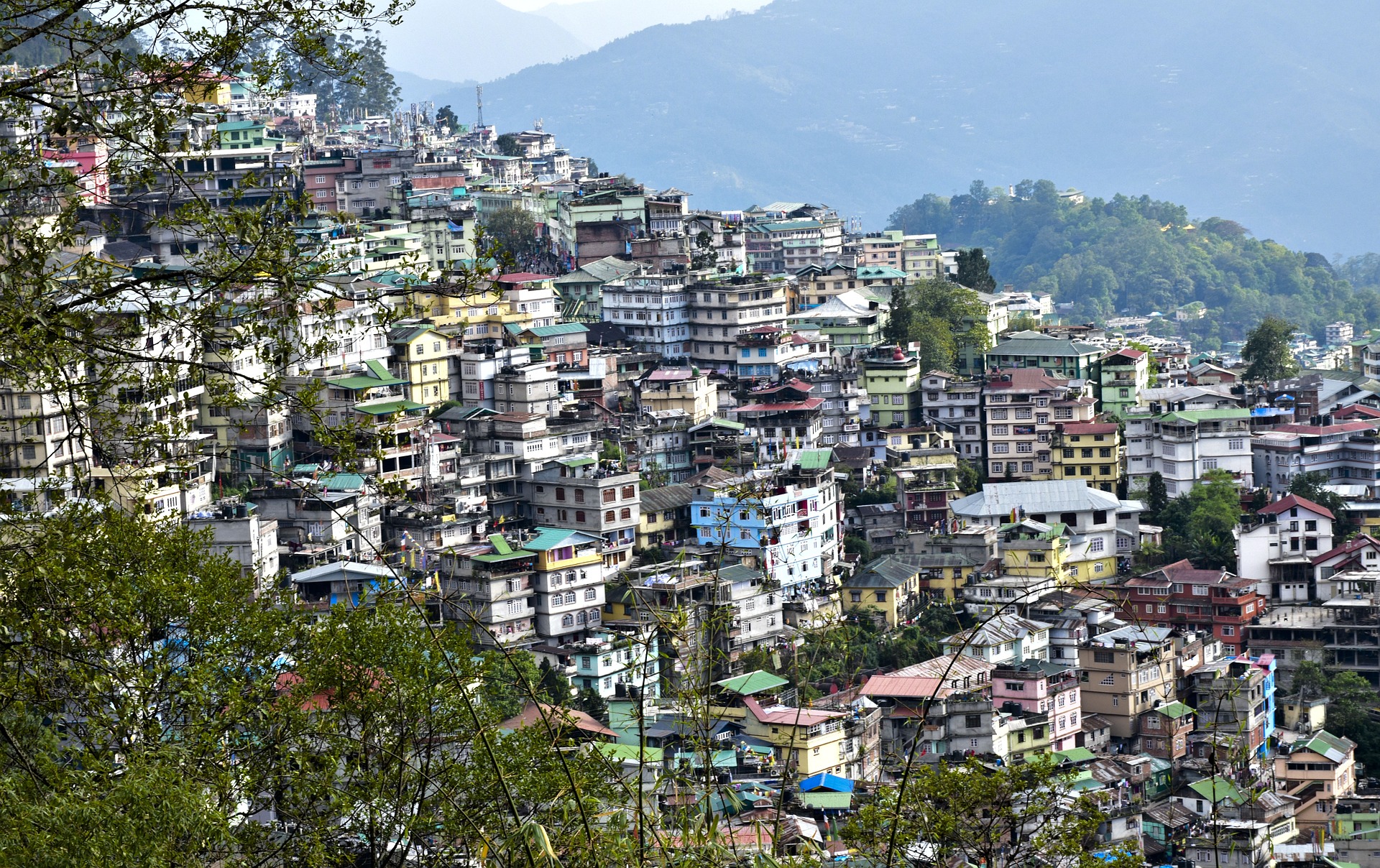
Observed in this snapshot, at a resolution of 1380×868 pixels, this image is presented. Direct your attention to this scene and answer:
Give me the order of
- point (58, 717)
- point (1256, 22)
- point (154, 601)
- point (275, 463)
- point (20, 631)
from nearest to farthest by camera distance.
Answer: point (20, 631)
point (58, 717)
point (154, 601)
point (275, 463)
point (1256, 22)

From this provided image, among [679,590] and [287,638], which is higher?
[287,638]

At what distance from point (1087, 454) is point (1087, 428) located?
0.46m

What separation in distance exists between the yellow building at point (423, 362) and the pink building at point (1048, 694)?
33.5ft

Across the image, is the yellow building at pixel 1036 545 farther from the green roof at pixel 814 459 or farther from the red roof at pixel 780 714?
the red roof at pixel 780 714

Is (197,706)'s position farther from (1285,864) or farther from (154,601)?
(1285,864)

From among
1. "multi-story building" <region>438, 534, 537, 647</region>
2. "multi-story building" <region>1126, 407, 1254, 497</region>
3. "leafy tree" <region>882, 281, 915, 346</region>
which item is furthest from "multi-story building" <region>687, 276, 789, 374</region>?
"multi-story building" <region>438, 534, 537, 647</region>

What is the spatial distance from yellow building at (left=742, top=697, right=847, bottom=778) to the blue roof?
0.14m

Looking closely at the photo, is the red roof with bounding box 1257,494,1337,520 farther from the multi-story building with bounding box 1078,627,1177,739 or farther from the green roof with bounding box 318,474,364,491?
the green roof with bounding box 318,474,364,491

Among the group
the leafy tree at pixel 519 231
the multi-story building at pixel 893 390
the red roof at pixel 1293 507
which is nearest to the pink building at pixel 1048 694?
the red roof at pixel 1293 507

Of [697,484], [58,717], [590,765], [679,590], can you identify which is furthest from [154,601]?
[697,484]

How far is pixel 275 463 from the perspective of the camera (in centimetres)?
2375

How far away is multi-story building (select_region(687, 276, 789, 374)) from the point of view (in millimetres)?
34188

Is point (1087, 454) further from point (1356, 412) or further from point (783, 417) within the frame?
point (1356, 412)

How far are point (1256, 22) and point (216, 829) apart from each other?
160 metres
